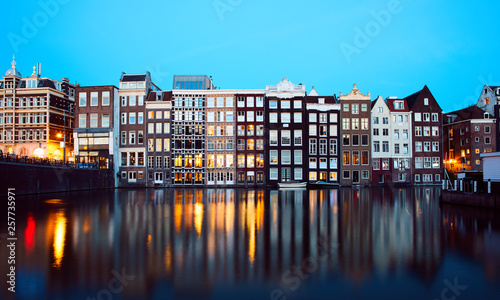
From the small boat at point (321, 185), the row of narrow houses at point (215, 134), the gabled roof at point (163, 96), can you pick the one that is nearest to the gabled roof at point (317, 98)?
the row of narrow houses at point (215, 134)

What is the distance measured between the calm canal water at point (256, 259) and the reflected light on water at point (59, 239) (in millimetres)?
64

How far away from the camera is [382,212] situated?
2853 cm

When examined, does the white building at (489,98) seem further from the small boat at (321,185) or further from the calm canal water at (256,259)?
the calm canal water at (256,259)

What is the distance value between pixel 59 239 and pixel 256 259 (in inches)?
405

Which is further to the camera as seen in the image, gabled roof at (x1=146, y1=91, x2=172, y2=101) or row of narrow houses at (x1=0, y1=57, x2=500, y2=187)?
gabled roof at (x1=146, y1=91, x2=172, y2=101)

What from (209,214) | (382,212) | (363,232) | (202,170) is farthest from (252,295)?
(202,170)

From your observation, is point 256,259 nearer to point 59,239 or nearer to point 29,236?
point 59,239

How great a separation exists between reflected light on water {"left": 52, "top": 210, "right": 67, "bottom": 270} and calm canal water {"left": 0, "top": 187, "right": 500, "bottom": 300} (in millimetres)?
64

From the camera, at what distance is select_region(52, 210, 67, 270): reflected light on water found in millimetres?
13453

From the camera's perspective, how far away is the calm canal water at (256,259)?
10.5 m

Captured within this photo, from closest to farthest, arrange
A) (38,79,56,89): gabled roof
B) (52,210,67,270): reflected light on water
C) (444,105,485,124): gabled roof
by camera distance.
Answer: (52,210,67,270): reflected light on water, (38,79,56,89): gabled roof, (444,105,485,124): gabled roof

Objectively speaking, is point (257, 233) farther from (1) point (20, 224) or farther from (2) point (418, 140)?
(2) point (418, 140)

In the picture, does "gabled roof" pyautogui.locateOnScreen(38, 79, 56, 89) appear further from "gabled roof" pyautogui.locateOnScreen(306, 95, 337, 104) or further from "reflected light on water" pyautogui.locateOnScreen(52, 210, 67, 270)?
"reflected light on water" pyautogui.locateOnScreen(52, 210, 67, 270)

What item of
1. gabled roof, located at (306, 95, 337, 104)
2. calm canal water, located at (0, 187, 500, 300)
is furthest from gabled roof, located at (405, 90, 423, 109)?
calm canal water, located at (0, 187, 500, 300)
